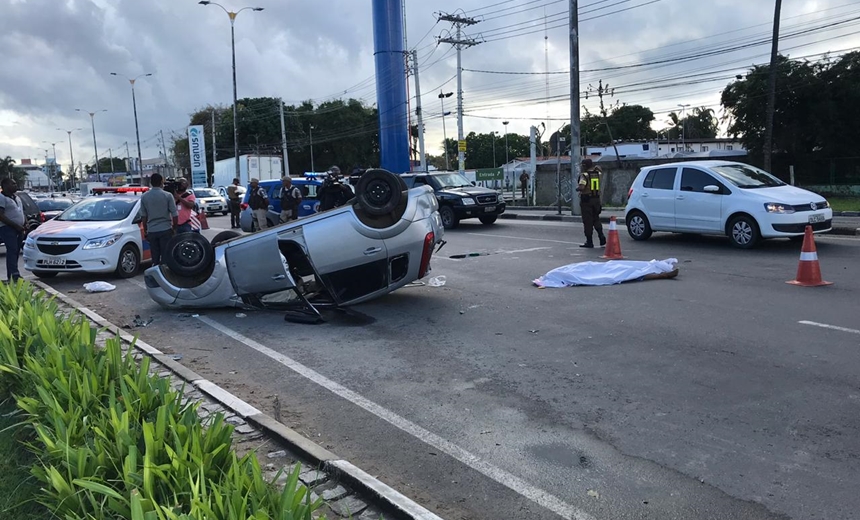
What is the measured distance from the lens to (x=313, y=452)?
13.4ft

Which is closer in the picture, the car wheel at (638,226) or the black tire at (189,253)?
the black tire at (189,253)

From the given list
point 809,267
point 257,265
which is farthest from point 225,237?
point 809,267

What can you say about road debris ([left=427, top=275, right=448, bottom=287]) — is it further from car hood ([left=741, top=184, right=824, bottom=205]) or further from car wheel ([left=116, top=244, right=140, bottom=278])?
car hood ([left=741, top=184, right=824, bottom=205])

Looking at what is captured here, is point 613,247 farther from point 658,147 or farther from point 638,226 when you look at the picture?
point 658,147

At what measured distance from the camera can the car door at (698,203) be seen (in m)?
13.0

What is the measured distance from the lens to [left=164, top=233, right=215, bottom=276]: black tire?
8.53m

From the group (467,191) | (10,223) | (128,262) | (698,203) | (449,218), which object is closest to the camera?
(10,223)

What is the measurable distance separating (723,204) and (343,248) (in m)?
8.21

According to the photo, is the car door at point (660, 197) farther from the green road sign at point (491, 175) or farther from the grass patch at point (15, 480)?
the green road sign at point (491, 175)

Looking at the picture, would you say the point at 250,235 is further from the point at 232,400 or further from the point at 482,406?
the point at 482,406

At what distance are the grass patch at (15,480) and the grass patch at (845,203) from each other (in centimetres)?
2337

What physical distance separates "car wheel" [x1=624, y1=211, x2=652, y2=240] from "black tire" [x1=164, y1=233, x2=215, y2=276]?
Answer: 31.7 feet

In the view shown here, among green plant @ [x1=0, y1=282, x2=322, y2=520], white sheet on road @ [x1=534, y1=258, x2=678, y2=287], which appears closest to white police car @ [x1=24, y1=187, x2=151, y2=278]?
white sheet on road @ [x1=534, y1=258, x2=678, y2=287]

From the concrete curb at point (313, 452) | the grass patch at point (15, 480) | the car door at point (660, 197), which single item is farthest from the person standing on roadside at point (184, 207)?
the car door at point (660, 197)
